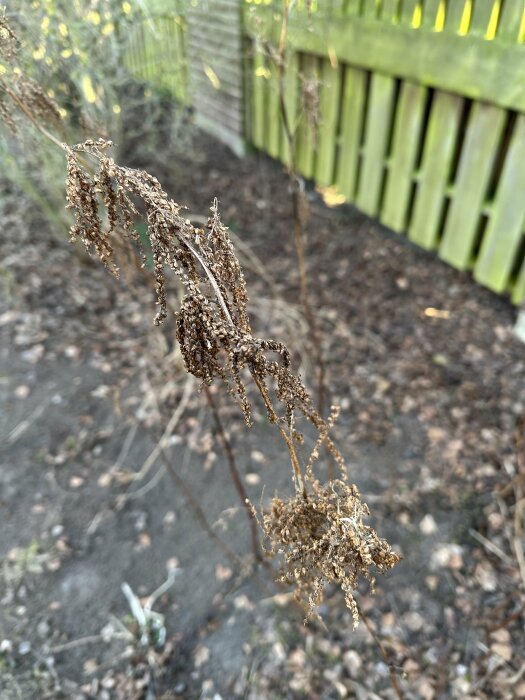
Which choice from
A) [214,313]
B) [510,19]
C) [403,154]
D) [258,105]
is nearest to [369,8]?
[403,154]

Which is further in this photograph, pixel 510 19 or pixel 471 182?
pixel 471 182

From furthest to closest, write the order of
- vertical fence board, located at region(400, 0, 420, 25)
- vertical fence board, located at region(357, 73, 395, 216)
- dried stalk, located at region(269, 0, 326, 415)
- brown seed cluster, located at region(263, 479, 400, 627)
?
vertical fence board, located at region(357, 73, 395, 216)
vertical fence board, located at region(400, 0, 420, 25)
dried stalk, located at region(269, 0, 326, 415)
brown seed cluster, located at region(263, 479, 400, 627)

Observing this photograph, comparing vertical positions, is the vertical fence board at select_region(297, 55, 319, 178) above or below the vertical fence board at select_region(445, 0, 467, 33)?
below

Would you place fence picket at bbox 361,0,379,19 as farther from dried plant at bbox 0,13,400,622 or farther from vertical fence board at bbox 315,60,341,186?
dried plant at bbox 0,13,400,622

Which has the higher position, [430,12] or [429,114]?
[430,12]

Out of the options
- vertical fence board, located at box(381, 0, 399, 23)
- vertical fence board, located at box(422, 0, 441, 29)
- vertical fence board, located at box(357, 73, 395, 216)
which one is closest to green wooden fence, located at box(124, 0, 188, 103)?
vertical fence board, located at box(381, 0, 399, 23)

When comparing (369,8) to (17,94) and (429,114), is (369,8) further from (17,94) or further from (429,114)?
(17,94)

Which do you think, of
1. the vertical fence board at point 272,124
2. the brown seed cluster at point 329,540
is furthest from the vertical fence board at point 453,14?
the brown seed cluster at point 329,540
